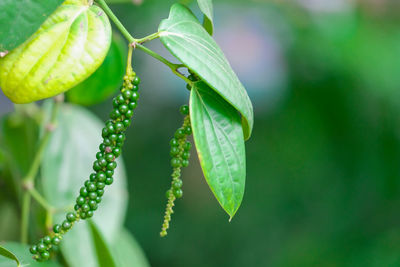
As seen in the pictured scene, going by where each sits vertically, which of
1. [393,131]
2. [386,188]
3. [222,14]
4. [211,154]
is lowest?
[386,188]

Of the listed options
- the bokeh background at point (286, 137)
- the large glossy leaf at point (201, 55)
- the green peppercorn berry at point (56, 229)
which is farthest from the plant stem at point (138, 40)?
the bokeh background at point (286, 137)

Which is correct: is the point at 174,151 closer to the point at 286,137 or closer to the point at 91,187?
the point at 91,187

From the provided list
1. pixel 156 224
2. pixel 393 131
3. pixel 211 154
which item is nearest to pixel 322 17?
pixel 393 131

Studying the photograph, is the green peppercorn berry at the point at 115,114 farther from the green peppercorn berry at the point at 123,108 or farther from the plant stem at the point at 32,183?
the plant stem at the point at 32,183

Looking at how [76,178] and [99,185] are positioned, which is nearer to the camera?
[99,185]

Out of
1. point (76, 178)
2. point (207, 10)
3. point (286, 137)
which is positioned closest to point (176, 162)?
point (207, 10)

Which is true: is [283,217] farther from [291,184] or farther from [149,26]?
[149,26]
